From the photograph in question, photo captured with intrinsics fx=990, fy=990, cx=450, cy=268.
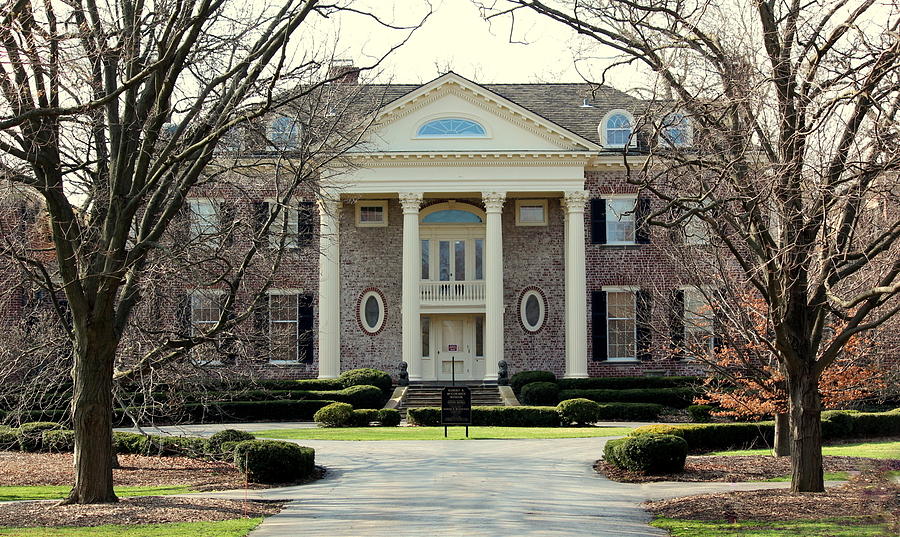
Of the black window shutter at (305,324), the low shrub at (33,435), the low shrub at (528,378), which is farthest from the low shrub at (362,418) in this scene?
the black window shutter at (305,324)

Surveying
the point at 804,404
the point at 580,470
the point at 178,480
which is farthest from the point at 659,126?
the point at 178,480

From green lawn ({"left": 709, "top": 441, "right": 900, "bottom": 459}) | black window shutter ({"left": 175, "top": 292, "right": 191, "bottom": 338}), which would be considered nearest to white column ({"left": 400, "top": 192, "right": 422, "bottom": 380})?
black window shutter ({"left": 175, "top": 292, "right": 191, "bottom": 338})

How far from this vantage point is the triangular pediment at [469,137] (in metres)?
35.9

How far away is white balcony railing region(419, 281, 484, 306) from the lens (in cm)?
3728

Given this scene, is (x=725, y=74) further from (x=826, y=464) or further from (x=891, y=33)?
(x=826, y=464)

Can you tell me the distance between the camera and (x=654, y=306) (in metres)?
27.2

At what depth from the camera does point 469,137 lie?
36.2 meters

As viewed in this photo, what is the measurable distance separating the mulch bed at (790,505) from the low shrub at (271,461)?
578cm

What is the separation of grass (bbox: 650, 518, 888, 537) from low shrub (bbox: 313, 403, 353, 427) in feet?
54.8

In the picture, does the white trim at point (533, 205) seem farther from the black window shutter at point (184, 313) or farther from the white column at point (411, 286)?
the black window shutter at point (184, 313)

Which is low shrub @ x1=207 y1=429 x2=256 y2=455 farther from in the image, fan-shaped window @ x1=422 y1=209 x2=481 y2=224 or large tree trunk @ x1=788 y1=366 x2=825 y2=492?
fan-shaped window @ x1=422 y1=209 x2=481 y2=224

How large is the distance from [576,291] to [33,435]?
67.3ft

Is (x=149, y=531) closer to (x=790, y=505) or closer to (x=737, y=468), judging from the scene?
(x=790, y=505)

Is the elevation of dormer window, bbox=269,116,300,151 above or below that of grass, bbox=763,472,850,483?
above
